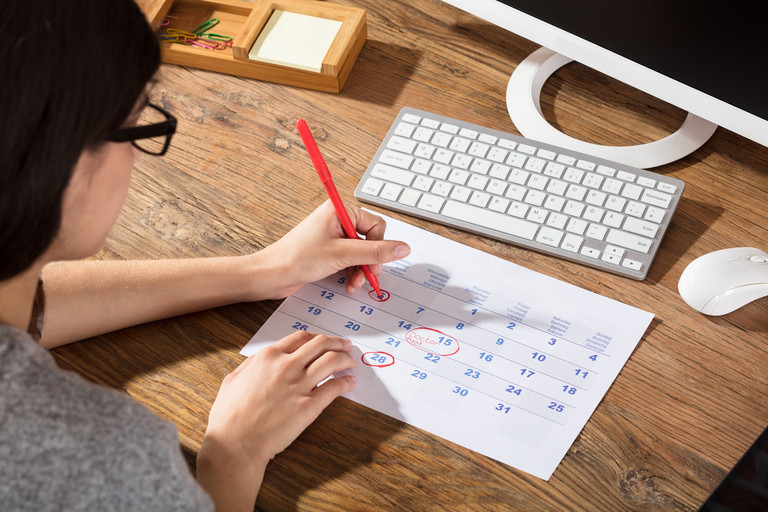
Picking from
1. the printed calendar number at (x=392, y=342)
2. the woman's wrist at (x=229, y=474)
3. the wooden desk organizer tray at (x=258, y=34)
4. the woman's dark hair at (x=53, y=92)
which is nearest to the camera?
the woman's dark hair at (x=53, y=92)

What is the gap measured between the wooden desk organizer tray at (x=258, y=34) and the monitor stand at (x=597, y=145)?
232 mm

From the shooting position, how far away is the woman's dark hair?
1.57ft

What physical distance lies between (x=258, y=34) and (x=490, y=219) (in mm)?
439

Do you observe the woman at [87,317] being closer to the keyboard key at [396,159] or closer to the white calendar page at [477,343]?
the white calendar page at [477,343]

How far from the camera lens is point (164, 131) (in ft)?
2.13

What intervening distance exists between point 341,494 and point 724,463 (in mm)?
353

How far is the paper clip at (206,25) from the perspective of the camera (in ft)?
3.55

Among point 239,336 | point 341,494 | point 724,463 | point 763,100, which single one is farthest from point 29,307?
point 763,100

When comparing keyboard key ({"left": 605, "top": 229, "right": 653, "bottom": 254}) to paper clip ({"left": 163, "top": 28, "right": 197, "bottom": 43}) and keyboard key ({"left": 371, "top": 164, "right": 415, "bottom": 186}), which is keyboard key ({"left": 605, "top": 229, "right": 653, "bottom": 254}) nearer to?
keyboard key ({"left": 371, "top": 164, "right": 415, "bottom": 186})

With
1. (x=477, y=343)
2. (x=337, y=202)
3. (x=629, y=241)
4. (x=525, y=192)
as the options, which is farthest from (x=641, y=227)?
(x=337, y=202)

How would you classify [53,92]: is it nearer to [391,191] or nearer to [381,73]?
[391,191]

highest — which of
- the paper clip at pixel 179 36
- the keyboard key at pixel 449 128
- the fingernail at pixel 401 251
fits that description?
the keyboard key at pixel 449 128

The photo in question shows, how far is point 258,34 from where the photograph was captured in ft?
3.44

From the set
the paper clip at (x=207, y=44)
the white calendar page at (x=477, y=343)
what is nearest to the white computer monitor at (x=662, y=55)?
the white calendar page at (x=477, y=343)
